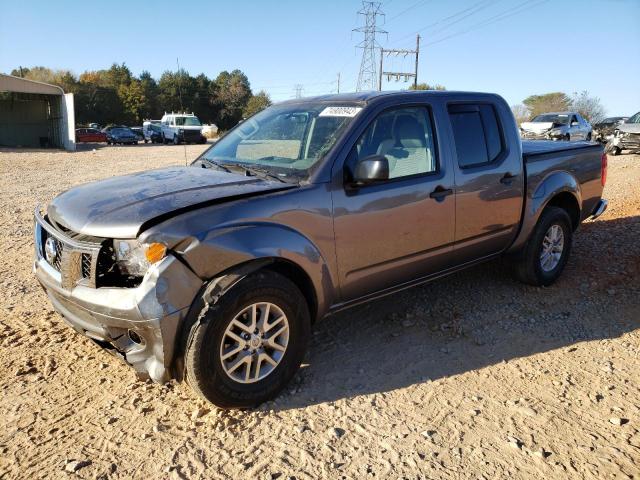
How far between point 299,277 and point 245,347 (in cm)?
57

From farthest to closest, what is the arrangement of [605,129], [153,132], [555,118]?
[153,132] → [605,129] → [555,118]

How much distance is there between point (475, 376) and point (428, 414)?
0.63 m

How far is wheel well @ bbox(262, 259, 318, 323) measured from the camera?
10.4 feet

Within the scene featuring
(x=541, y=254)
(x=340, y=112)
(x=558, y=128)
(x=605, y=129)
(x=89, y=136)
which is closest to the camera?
(x=340, y=112)

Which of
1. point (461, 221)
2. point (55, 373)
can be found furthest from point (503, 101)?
point (55, 373)

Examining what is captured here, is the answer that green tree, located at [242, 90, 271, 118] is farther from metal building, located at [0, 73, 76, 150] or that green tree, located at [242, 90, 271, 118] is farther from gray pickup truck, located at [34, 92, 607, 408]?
gray pickup truck, located at [34, 92, 607, 408]

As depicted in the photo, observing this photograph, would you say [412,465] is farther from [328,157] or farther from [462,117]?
[462,117]

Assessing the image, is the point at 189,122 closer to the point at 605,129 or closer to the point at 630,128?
the point at 605,129

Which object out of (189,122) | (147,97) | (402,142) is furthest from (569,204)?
(147,97)

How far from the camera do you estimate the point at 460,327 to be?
429 cm

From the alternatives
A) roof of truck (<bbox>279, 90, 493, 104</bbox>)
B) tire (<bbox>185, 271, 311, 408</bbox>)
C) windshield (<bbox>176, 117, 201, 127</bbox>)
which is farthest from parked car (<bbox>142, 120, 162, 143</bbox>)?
tire (<bbox>185, 271, 311, 408</bbox>)

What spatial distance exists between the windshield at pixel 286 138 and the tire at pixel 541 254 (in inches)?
94.8

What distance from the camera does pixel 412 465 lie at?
8.70 feet

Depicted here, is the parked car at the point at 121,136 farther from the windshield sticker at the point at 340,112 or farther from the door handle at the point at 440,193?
the door handle at the point at 440,193
